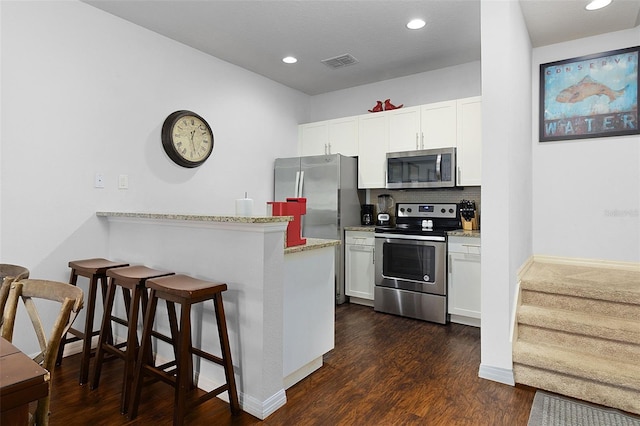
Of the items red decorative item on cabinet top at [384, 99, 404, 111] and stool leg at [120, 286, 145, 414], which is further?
red decorative item on cabinet top at [384, 99, 404, 111]

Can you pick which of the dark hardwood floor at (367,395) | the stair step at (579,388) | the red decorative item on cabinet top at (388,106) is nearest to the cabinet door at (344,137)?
the red decorative item on cabinet top at (388,106)

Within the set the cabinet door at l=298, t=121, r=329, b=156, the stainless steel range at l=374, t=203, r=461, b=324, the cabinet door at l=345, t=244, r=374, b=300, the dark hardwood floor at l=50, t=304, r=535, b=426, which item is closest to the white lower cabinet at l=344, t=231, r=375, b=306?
the cabinet door at l=345, t=244, r=374, b=300

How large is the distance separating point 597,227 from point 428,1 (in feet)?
8.35

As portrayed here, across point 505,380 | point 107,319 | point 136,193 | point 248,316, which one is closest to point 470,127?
point 505,380

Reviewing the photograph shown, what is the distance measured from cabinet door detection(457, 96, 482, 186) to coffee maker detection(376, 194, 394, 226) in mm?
953

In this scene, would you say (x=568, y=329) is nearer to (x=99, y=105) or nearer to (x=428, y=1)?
(x=428, y=1)

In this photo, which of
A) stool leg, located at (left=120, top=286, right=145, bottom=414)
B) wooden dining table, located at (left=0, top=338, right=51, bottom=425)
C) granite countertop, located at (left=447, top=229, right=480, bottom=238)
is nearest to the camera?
wooden dining table, located at (left=0, top=338, right=51, bottom=425)

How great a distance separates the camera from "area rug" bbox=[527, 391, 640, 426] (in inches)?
76.4

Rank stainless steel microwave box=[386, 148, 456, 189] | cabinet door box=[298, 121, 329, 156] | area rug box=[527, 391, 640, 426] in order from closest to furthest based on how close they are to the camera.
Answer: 1. area rug box=[527, 391, 640, 426]
2. stainless steel microwave box=[386, 148, 456, 189]
3. cabinet door box=[298, 121, 329, 156]

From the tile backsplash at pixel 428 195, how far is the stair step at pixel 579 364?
180cm

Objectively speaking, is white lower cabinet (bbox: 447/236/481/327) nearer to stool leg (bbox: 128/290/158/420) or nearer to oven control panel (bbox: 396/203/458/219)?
oven control panel (bbox: 396/203/458/219)

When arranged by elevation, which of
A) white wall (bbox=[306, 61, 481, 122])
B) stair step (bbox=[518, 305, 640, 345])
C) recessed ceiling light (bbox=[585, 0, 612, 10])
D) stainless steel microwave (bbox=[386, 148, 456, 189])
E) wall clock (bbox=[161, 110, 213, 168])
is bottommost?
stair step (bbox=[518, 305, 640, 345])

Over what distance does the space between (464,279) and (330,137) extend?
2.36 m

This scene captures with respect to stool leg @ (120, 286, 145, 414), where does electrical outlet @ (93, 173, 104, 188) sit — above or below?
above
